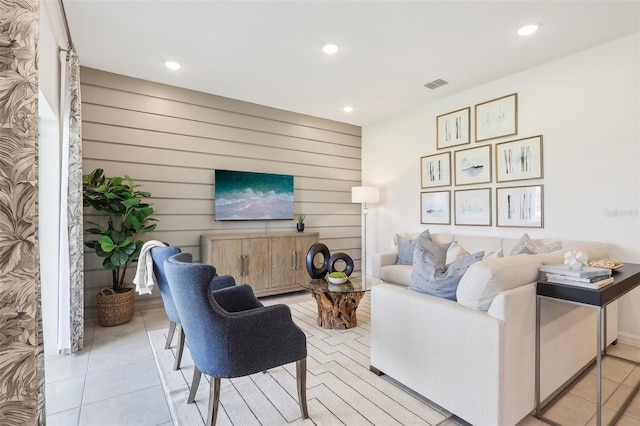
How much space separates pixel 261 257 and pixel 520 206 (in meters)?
3.23

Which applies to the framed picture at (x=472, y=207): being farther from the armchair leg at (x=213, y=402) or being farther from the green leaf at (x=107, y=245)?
the green leaf at (x=107, y=245)

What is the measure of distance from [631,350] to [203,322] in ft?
11.7

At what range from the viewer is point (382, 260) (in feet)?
14.5

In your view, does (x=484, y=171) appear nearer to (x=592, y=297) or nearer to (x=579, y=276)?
(x=579, y=276)

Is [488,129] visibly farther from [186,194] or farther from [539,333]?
[186,194]

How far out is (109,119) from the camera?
11.8 feet

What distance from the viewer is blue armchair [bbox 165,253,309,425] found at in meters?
1.52

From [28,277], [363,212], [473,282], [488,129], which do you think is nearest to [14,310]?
[28,277]

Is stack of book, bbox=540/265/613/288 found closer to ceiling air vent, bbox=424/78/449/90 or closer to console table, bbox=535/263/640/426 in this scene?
console table, bbox=535/263/640/426

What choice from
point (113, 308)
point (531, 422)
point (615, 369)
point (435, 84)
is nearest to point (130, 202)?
point (113, 308)

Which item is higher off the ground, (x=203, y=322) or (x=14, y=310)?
(x=14, y=310)

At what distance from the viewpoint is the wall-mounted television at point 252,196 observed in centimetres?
427

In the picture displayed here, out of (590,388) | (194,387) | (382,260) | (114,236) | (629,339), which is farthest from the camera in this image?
(382,260)

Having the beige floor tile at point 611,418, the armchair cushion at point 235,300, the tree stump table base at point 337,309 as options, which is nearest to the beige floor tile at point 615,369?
the beige floor tile at point 611,418
